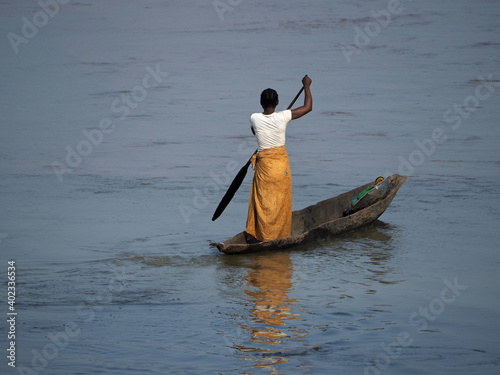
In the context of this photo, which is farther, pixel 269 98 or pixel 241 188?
pixel 241 188

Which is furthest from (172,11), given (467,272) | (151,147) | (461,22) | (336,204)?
(467,272)

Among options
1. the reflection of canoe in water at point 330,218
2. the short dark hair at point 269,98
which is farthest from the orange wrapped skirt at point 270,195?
the short dark hair at point 269,98

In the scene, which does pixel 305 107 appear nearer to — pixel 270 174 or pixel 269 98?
pixel 269 98

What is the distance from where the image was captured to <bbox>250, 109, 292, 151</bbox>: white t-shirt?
7.77 meters

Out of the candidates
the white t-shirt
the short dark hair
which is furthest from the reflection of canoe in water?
the short dark hair

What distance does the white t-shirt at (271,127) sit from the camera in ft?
25.5

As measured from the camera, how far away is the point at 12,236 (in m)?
8.84

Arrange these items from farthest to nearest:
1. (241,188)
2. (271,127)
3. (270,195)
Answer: (241,188) < (270,195) < (271,127)

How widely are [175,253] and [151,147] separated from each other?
251 inches

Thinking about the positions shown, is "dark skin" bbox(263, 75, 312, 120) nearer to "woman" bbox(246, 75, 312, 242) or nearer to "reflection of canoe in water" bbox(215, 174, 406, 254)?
"woman" bbox(246, 75, 312, 242)

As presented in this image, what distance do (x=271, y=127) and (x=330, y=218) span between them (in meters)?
1.83

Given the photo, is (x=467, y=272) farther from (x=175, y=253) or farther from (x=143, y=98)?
(x=143, y=98)

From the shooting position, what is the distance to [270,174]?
7.88m

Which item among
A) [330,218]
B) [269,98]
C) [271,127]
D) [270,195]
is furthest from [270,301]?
[330,218]
